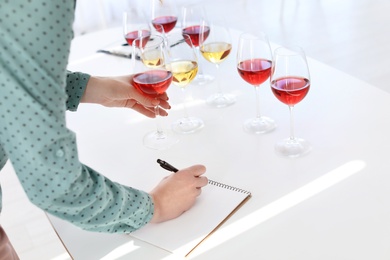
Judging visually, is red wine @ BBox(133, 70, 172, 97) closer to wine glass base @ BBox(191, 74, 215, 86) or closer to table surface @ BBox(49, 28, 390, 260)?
table surface @ BBox(49, 28, 390, 260)

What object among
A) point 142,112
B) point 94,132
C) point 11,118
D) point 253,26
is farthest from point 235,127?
point 253,26

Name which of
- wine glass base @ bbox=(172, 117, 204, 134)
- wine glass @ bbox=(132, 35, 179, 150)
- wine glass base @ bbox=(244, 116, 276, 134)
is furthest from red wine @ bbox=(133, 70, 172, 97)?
wine glass base @ bbox=(244, 116, 276, 134)

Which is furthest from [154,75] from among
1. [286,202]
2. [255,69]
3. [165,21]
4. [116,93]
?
[165,21]

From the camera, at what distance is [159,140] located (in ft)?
4.48

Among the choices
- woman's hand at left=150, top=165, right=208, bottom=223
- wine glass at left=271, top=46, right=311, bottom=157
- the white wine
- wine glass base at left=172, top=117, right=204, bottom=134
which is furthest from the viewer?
wine glass base at left=172, top=117, right=204, bottom=134

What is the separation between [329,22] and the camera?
4.39m

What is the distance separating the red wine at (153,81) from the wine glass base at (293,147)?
1.01ft

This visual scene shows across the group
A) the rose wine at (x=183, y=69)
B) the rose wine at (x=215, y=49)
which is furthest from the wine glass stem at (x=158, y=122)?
the rose wine at (x=215, y=49)

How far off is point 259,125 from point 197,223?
1.26 feet

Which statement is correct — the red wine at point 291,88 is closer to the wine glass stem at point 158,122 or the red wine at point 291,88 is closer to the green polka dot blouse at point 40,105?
the wine glass stem at point 158,122

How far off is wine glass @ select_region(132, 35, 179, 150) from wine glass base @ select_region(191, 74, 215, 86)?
31 cm

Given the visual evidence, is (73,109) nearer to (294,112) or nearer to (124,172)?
(124,172)

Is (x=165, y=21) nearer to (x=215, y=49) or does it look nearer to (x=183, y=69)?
(x=215, y=49)

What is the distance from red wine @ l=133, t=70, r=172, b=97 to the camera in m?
1.29
